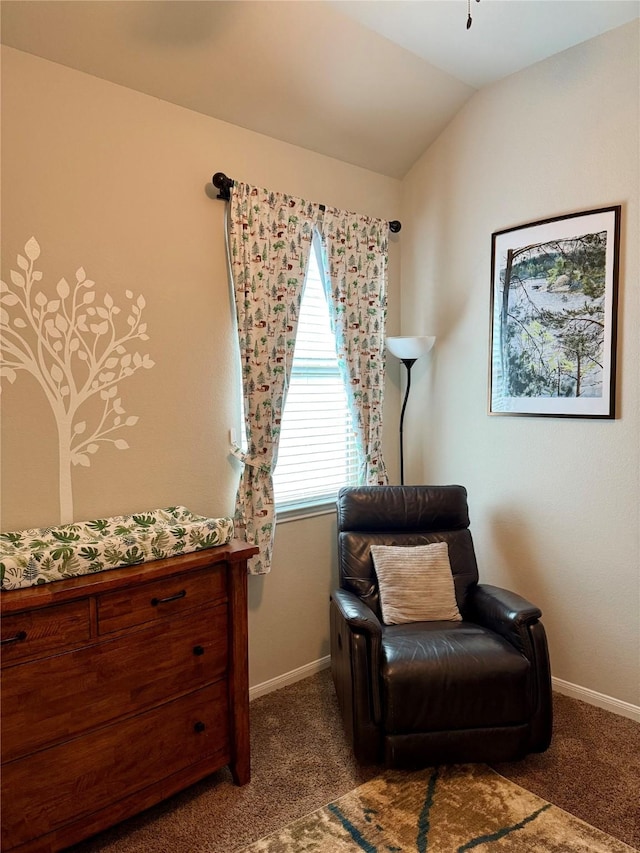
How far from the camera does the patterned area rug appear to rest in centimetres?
178

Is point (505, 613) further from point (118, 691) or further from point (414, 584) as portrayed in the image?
point (118, 691)

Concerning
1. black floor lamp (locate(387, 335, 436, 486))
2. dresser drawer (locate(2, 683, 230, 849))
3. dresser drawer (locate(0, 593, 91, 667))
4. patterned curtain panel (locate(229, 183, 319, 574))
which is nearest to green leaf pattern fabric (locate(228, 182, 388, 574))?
patterned curtain panel (locate(229, 183, 319, 574))

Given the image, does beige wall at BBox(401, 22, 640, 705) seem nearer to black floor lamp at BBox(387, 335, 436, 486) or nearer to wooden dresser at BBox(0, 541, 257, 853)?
black floor lamp at BBox(387, 335, 436, 486)

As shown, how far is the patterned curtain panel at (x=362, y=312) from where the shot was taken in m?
2.93

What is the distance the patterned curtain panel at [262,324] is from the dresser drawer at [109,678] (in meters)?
0.60

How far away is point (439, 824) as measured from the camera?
187 centimetres

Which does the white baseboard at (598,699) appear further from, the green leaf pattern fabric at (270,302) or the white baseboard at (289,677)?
the green leaf pattern fabric at (270,302)

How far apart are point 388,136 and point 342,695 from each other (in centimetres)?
281

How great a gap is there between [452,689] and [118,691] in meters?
1.18

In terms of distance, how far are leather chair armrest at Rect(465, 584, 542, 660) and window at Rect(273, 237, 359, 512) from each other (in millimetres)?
927

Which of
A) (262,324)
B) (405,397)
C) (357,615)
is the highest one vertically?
(262,324)

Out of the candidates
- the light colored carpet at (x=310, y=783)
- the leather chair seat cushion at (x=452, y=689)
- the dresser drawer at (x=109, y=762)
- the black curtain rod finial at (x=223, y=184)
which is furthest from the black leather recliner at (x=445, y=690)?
the black curtain rod finial at (x=223, y=184)

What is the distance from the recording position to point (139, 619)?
1.81 metres

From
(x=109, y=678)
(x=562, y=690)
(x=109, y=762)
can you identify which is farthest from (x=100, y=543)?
(x=562, y=690)
